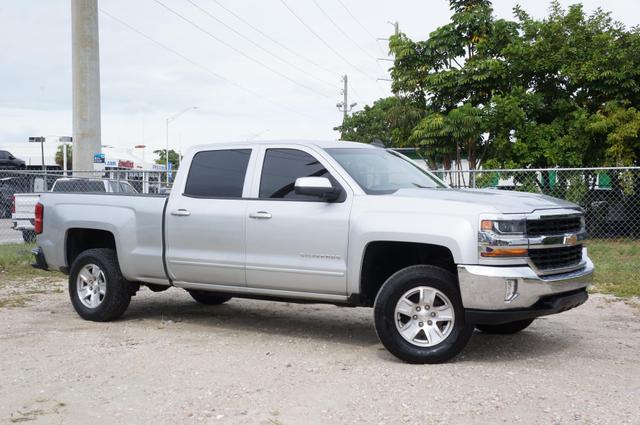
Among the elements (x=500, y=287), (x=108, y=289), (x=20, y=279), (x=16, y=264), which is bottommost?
(x=20, y=279)

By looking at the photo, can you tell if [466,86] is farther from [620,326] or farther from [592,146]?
[620,326]

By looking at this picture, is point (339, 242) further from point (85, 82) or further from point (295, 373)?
point (85, 82)

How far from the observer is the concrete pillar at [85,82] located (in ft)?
62.2

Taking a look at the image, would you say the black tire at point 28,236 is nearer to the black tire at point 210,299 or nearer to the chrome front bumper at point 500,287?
the black tire at point 210,299

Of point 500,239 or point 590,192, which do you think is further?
point 590,192

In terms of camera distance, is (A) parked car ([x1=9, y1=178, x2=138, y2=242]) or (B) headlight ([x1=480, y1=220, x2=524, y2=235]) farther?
(A) parked car ([x1=9, y1=178, x2=138, y2=242])

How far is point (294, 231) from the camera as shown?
7035 millimetres

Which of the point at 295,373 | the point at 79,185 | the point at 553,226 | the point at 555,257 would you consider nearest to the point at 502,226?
the point at 553,226

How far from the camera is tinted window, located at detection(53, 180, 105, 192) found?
15602 millimetres

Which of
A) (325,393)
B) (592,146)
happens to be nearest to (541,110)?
(592,146)

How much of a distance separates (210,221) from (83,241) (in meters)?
2.16

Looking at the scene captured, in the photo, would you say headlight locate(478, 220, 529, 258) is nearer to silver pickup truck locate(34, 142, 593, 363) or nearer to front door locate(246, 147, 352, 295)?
silver pickup truck locate(34, 142, 593, 363)

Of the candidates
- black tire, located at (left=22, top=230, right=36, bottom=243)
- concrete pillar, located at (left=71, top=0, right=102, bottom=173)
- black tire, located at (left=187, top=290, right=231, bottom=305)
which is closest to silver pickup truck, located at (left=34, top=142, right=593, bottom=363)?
black tire, located at (left=187, top=290, right=231, bottom=305)

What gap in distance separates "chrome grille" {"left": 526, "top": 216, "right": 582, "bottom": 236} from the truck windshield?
4.38 feet
